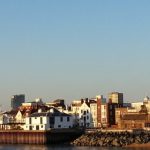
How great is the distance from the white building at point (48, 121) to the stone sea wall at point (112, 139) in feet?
41.3

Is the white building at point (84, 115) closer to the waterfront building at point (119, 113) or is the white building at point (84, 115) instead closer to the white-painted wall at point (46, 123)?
the waterfront building at point (119, 113)

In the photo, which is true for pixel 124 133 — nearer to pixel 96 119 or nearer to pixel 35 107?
pixel 96 119

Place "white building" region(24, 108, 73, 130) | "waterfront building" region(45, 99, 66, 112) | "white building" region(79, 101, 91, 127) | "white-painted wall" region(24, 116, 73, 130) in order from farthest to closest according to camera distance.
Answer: "waterfront building" region(45, 99, 66, 112)
"white building" region(79, 101, 91, 127)
"white building" region(24, 108, 73, 130)
"white-painted wall" region(24, 116, 73, 130)

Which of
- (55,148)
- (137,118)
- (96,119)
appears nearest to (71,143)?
(55,148)

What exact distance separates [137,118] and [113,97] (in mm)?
34511

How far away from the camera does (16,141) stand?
122 metres

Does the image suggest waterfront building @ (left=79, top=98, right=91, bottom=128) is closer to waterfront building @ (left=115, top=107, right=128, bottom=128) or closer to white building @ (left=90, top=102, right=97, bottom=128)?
white building @ (left=90, top=102, right=97, bottom=128)

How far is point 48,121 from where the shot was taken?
398 feet

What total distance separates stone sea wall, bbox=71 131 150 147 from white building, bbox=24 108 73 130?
41.3 feet

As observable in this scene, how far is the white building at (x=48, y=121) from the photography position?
12131 centimetres

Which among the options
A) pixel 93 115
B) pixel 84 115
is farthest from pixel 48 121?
pixel 84 115

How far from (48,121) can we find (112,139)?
78.1 feet

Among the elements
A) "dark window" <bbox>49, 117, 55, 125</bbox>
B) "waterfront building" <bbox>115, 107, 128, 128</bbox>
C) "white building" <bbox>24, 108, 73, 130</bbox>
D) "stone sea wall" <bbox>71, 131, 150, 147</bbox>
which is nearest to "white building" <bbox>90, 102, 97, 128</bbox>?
"waterfront building" <bbox>115, 107, 128, 128</bbox>

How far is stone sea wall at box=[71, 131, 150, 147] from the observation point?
98.8 meters
